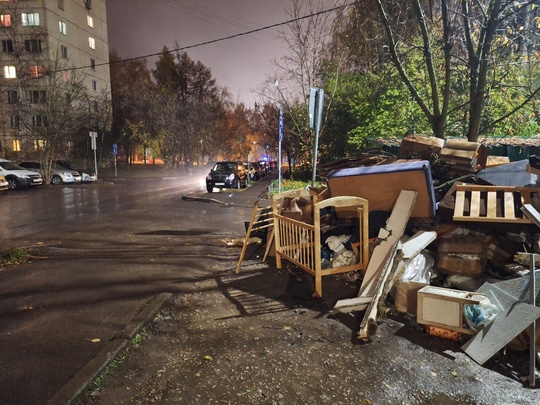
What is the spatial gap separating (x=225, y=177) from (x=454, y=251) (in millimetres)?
17185

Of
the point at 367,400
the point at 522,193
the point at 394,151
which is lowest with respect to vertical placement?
the point at 367,400

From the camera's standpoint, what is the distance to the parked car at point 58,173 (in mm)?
26000

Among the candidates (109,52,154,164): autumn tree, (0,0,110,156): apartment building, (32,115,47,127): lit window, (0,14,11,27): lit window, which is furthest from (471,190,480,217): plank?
(0,14,11,27): lit window

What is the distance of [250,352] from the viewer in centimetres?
347

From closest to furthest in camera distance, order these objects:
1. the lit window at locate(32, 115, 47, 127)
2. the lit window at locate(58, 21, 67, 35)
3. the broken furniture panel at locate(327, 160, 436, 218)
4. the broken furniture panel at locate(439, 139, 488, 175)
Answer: the broken furniture panel at locate(327, 160, 436, 218) → the broken furniture panel at locate(439, 139, 488, 175) → the lit window at locate(32, 115, 47, 127) → the lit window at locate(58, 21, 67, 35)

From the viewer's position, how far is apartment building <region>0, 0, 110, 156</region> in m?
33.9

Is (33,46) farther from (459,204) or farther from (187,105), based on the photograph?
→ (459,204)

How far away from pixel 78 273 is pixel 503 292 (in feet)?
19.4

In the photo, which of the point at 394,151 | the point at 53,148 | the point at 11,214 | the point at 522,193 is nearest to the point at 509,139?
the point at 394,151

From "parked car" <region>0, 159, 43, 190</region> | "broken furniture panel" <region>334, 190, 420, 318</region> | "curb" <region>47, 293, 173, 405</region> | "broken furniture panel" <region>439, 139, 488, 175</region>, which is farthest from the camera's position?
"parked car" <region>0, 159, 43, 190</region>

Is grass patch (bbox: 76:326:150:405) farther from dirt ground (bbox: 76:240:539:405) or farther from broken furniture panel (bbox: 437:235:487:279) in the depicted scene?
broken furniture panel (bbox: 437:235:487:279)

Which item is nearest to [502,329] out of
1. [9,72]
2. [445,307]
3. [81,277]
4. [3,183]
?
[445,307]

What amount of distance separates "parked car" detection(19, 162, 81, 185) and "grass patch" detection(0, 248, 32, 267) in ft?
72.9

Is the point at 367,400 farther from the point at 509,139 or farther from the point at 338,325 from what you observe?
the point at 509,139
